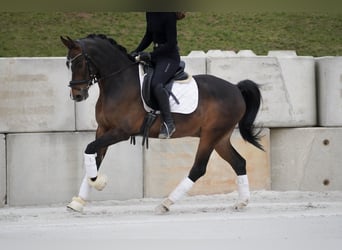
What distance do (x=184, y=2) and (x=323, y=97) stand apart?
8303 mm

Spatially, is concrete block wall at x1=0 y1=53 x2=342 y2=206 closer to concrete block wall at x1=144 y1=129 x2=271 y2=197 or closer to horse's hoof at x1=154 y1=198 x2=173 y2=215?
concrete block wall at x1=144 y1=129 x2=271 y2=197

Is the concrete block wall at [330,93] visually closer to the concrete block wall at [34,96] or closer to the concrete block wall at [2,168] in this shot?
the concrete block wall at [34,96]

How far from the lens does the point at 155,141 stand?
834 cm

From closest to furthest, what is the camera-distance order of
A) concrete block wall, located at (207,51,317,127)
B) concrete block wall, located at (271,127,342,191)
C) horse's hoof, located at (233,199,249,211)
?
horse's hoof, located at (233,199,249,211) → concrete block wall, located at (207,51,317,127) → concrete block wall, located at (271,127,342,191)

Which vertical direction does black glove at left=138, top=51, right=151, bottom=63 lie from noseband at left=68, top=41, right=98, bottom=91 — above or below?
above

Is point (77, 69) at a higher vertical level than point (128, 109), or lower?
higher

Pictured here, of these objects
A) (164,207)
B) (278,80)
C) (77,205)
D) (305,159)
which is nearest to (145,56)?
(164,207)

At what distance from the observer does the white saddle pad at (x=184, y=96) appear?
6.93 metres

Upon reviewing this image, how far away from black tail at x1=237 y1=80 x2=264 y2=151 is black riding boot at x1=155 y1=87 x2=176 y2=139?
1234mm

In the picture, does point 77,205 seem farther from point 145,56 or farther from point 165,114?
point 145,56

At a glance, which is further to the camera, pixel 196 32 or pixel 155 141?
pixel 196 32

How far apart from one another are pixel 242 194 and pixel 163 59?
1869mm

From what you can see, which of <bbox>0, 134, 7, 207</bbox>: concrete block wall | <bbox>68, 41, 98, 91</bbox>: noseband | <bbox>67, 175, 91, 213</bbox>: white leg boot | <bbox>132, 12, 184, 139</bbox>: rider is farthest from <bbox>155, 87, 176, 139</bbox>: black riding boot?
<bbox>0, 134, 7, 207</bbox>: concrete block wall

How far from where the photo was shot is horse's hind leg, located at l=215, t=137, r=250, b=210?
23.3 feet
